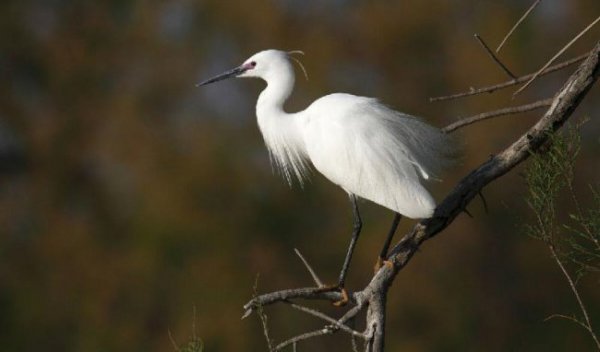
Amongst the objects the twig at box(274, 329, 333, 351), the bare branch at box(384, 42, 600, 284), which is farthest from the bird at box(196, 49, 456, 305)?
the twig at box(274, 329, 333, 351)

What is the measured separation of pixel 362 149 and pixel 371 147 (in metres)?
0.03

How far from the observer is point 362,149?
3.02 meters

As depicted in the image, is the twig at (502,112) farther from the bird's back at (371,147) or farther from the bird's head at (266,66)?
the bird's head at (266,66)

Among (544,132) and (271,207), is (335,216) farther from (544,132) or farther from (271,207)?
(544,132)

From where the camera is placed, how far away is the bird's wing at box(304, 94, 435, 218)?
296 centimetres

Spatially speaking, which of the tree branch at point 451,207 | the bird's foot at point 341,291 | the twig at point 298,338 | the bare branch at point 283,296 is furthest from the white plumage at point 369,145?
the twig at point 298,338

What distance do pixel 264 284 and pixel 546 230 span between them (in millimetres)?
6517

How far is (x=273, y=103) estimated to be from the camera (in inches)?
129

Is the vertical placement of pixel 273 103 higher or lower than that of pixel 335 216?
higher

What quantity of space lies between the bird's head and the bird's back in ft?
0.73

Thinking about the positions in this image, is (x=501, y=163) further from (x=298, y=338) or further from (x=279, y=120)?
(x=279, y=120)

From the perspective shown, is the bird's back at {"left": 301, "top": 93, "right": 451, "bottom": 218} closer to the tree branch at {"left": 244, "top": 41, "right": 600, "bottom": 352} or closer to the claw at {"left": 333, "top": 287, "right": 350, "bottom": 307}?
the claw at {"left": 333, "top": 287, "right": 350, "bottom": 307}

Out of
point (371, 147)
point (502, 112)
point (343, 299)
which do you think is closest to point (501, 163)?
point (502, 112)

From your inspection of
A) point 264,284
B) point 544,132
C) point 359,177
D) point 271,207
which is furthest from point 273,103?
point 271,207
